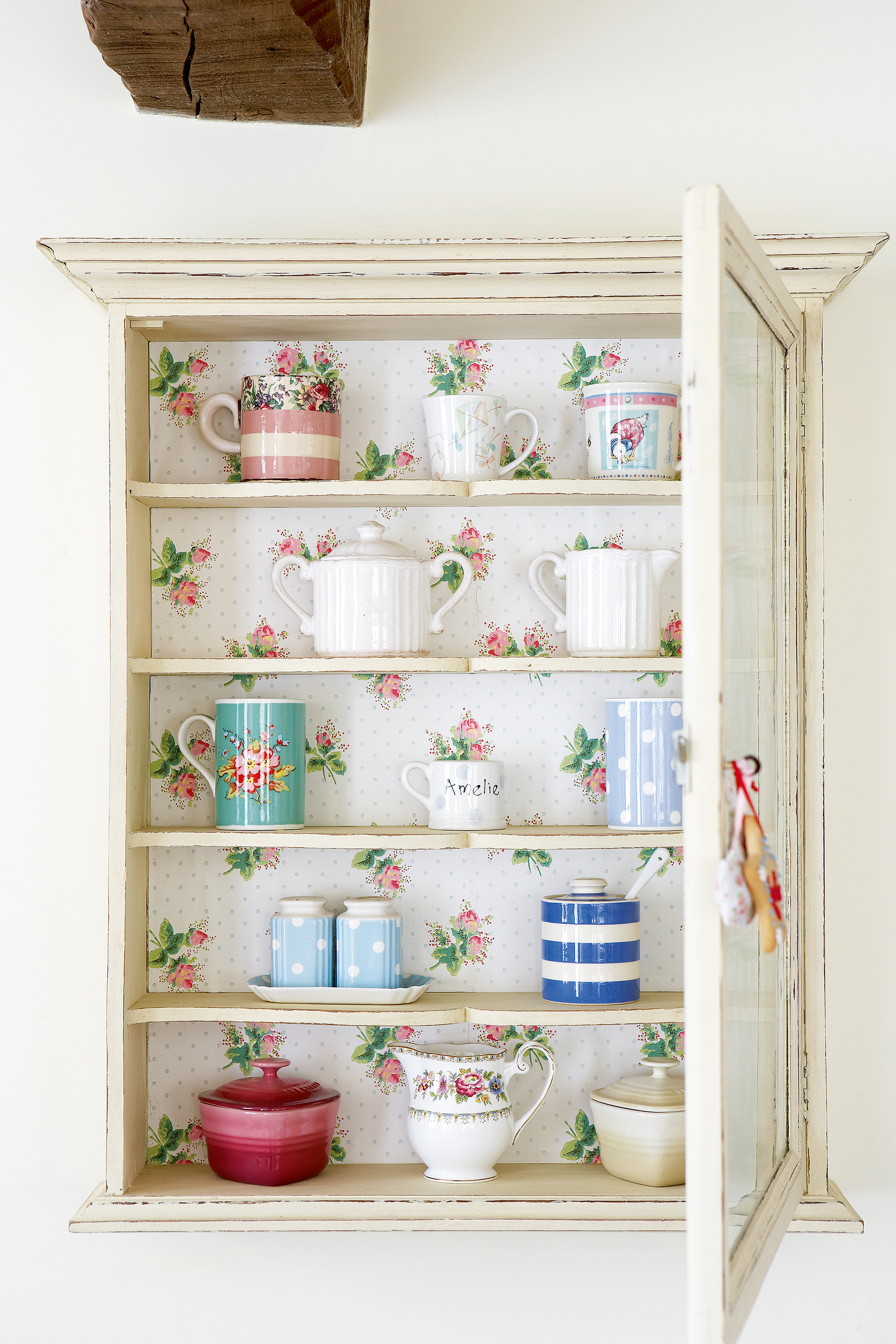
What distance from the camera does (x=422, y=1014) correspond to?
1430 millimetres

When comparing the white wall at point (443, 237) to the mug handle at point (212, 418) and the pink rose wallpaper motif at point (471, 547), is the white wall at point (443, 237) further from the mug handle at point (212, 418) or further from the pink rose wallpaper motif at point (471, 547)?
the pink rose wallpaper motif at point (471, 547)

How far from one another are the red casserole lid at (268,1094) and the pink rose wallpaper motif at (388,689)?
1.61 ft

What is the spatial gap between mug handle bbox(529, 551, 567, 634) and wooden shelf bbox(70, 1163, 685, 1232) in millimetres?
706

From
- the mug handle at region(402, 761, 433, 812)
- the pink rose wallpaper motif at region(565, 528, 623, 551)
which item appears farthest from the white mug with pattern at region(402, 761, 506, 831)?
the pink rose wallpaper motif at region(565, 528, 623, 551)

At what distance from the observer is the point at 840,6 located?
1.65 m

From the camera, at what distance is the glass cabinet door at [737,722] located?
3.29 feet

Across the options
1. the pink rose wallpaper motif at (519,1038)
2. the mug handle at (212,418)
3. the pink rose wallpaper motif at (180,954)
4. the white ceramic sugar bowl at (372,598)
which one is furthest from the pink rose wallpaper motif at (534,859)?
the mug handle at (212,418)

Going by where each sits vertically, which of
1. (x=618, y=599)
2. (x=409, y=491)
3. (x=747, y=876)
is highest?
(x=409, y=491)

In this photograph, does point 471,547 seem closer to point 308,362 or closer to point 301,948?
point 308,362

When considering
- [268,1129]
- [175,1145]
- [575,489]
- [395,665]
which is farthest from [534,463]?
[175,1145]

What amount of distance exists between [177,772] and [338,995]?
38 cm

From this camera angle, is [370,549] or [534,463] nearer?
[370,549]

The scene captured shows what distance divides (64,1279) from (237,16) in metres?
1.63

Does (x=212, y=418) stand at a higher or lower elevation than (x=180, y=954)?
higher
